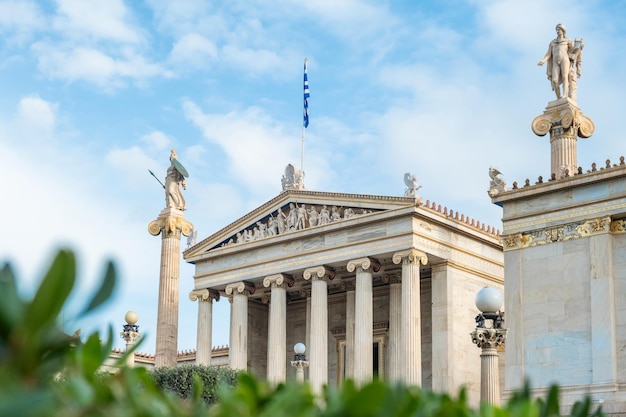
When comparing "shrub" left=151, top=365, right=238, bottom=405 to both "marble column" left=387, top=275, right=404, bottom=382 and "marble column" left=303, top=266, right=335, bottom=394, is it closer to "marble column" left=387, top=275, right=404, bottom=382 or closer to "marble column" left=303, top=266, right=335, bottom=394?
"marble column" left=303, top=266, right=335, bottom=394

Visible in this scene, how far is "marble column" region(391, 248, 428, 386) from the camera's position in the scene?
124 ft

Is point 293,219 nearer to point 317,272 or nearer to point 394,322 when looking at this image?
point 317,272

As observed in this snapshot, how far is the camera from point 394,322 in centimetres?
4128

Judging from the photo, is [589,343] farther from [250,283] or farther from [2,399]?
[2,399]

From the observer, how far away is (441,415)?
4668 millimetres

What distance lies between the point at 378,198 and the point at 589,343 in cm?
1270

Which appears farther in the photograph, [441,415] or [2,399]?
[441,415]

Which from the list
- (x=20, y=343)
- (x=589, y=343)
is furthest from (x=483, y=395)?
(x=20, y=343)

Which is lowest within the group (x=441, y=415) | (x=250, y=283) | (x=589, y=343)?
(x=441, y=415)

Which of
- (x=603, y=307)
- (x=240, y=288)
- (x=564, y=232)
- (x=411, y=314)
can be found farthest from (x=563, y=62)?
(x=240, y=288)

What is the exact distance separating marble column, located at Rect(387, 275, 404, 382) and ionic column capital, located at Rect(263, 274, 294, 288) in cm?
429

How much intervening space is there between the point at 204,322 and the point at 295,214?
23.1ft

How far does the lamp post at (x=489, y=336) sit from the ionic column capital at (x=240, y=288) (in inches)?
1078

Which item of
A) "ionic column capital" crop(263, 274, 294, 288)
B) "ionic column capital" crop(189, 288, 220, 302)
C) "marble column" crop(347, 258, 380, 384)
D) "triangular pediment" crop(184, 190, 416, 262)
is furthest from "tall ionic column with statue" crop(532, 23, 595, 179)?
"ionic column capital" crop(189, 288, 220, 302)
